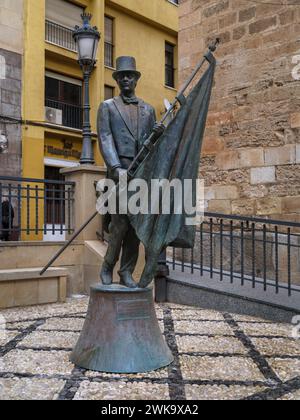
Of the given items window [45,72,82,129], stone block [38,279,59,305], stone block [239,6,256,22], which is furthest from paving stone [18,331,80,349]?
window [45,72,82,129]

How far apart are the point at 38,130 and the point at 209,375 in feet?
43.7

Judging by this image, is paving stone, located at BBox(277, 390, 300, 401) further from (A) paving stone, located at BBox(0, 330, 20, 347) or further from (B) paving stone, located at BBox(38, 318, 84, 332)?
(A) paving stone, located at BBox(0, 330, 20, 347)

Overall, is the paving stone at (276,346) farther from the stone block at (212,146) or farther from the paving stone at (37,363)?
the stone block at (212,146)

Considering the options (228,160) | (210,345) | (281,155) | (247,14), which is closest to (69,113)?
(247,14)

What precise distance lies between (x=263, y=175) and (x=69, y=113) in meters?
11.8

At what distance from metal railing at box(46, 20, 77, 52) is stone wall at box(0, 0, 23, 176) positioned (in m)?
1.51

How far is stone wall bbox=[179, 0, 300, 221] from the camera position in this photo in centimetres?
641

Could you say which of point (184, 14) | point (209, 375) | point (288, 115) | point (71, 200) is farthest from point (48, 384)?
point (184, 14)

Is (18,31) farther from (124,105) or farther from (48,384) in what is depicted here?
(48,384)

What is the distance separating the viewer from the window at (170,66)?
20602mm

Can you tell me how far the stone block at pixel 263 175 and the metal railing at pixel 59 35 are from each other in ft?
38.4

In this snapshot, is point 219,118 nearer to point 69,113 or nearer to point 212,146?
point 212,146

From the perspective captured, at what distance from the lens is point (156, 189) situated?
334 cm

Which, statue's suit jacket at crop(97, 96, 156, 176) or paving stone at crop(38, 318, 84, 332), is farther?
paving stone at crop(38, 318, 84, 332)
